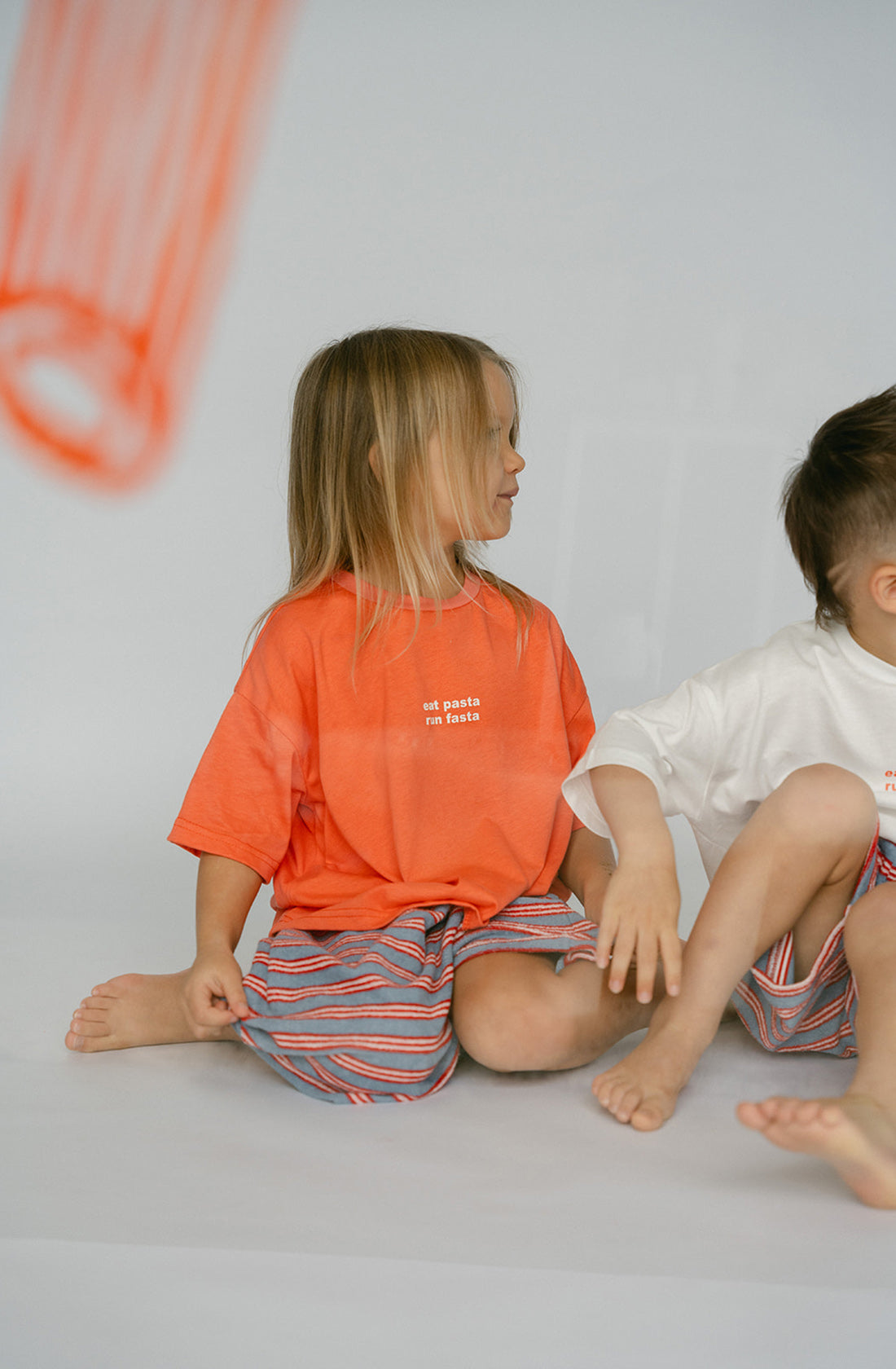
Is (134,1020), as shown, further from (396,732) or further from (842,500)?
(842,500)

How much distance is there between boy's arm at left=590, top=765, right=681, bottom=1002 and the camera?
2.30 ft

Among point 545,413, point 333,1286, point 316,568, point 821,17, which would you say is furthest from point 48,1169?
point 821,17

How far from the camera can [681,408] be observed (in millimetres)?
810

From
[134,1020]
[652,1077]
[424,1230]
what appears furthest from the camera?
[134,1020]

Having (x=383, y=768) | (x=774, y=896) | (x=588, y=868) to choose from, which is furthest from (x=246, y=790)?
(x=774, y=896)

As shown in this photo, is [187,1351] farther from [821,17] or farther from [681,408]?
[821,17]

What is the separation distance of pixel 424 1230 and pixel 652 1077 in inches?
7.3

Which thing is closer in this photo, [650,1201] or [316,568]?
[650,1201]

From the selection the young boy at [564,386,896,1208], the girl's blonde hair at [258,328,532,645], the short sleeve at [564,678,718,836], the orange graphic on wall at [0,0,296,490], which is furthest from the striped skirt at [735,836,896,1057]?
the orange graphic on wall at [0,0,296,490]

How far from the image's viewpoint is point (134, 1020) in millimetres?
791

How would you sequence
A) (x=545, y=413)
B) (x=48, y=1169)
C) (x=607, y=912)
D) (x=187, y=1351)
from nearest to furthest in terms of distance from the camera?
(x=187, y=1351)
(x=48, y=1169)
(x=607, y=912)
(x=545, y=413)

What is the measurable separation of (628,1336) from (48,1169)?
285 mm

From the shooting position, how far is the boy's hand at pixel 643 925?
70cm

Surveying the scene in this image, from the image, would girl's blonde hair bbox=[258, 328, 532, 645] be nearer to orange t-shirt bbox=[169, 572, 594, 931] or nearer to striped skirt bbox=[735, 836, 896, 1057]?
orange t-shirt bbox=[169, 572, 594, 931]
